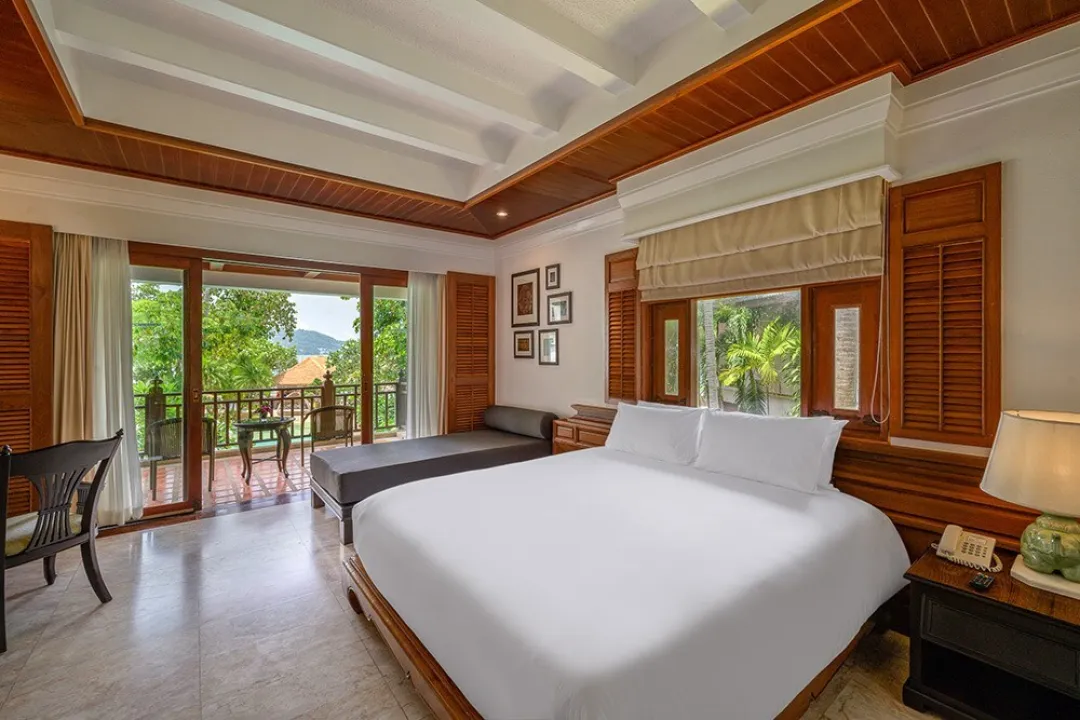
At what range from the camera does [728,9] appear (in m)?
1.93

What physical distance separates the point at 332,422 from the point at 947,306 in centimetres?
514

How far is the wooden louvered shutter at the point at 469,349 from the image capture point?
5035mm

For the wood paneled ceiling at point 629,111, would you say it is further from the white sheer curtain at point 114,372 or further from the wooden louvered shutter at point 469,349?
the wooden louvered shutter at point 469,349

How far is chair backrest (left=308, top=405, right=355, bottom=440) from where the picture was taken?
5.01 meters

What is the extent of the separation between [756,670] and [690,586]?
0.85 ft

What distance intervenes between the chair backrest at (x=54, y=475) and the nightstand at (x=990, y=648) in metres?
3.70

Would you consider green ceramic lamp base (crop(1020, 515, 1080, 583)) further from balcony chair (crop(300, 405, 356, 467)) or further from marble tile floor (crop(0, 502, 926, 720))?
balcony chair (crop(300, 405, 356, 467))

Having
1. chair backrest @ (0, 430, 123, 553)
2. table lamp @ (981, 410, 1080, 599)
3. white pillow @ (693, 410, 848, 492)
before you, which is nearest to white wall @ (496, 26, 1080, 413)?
table lamp @ (981, 410, 1080, 599)

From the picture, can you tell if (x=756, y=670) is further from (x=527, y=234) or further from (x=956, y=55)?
(x=527, y=234)

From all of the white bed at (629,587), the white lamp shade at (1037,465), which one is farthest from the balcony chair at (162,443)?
the white lamp shade at (1037,465)

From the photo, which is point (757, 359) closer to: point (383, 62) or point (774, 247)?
point (774, 247)

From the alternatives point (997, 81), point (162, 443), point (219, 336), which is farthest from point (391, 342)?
point (997, 81)

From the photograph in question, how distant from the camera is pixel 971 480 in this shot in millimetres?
2051

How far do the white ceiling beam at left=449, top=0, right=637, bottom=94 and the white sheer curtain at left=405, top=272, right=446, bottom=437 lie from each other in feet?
9.79
